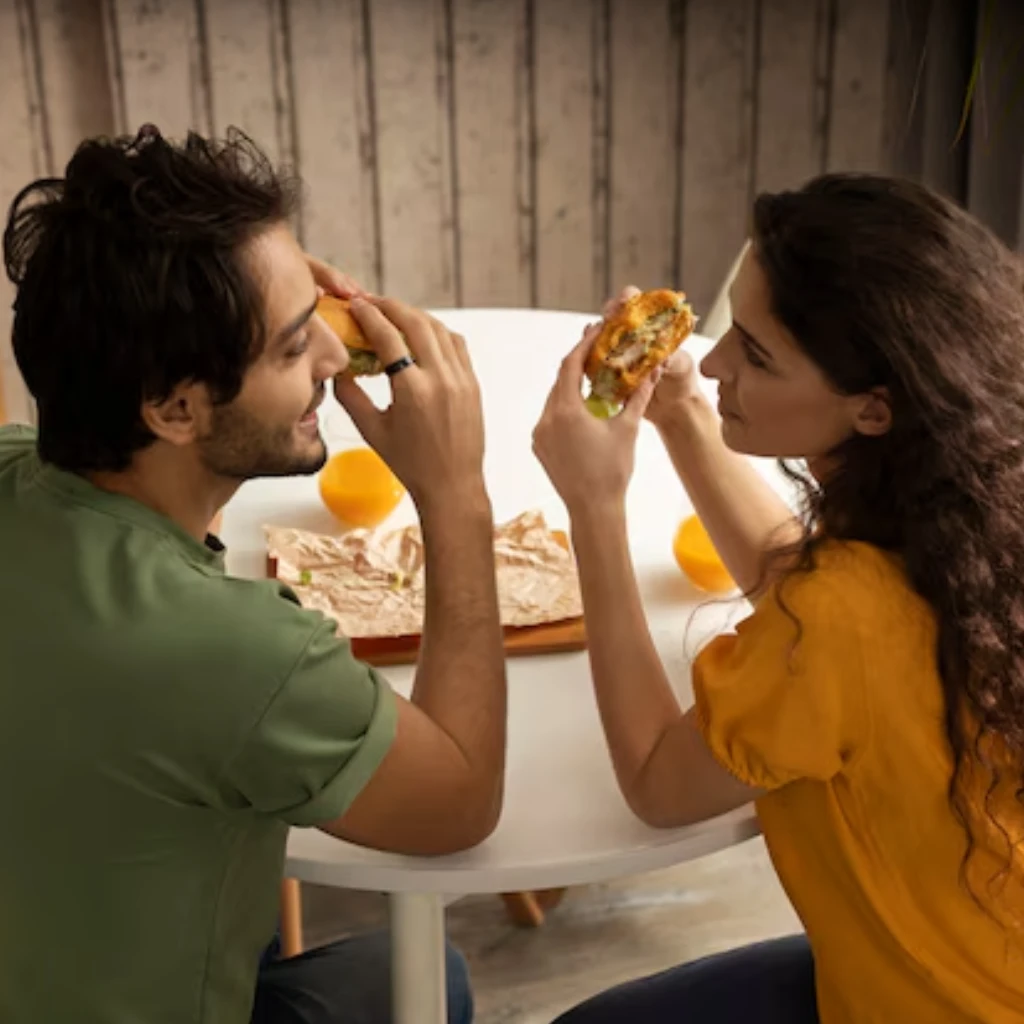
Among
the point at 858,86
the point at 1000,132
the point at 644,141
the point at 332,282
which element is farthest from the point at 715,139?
the point at 332,282

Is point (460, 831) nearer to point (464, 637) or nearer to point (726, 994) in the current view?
→ point (464, 637)

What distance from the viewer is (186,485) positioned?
1.10 metres

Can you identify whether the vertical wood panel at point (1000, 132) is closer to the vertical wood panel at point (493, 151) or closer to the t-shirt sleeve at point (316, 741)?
the vertical wood panel at point (493, 151)

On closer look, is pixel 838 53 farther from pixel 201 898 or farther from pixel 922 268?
pixel 201 898

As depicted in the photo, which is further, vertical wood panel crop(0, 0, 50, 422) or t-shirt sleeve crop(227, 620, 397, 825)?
vertical wood panel crop(0, 0, 50, 422)

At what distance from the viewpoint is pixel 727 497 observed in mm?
1418

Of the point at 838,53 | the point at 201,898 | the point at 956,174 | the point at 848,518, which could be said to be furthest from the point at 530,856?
the point at 838,53

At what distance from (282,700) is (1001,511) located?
51 centimetres

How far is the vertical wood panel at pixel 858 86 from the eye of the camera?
2.94 meters

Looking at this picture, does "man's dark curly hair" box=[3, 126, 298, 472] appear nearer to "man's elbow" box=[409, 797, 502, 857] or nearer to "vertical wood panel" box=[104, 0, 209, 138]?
"man's elbow" box=[409, 797, 502, 857]

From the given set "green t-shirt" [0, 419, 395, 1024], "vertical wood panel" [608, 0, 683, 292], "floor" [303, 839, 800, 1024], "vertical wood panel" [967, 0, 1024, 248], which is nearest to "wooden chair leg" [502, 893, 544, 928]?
"floor" [303, 839, 800, 1024]

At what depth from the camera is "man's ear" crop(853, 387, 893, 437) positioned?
1099 mm

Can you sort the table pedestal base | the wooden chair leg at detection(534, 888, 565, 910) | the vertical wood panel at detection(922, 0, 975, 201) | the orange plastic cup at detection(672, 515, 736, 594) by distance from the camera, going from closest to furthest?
1. the table pedestal base
2. the orange plastic cup at detection(672, 515, 736, 594)
3. the wooden chair leg at detection(534, 888, 565, 910)
4. the vertical wood panel at detection(922, 0, 975, 201)

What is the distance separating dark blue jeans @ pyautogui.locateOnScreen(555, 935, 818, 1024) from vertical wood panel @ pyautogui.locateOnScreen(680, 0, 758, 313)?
6.30 ft
